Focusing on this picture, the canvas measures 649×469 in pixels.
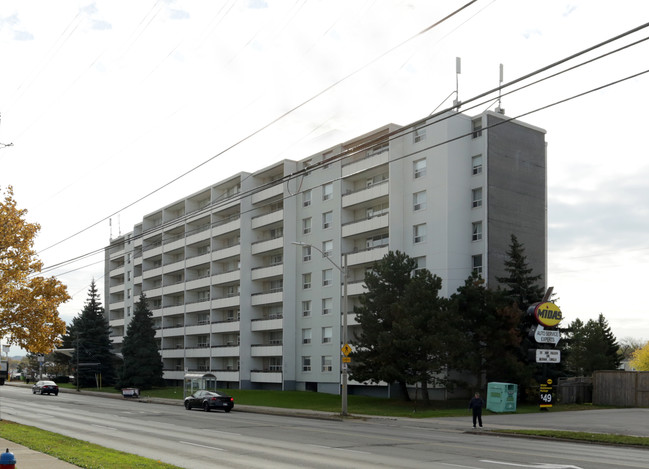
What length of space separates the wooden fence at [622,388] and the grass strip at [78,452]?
33774 millimetres

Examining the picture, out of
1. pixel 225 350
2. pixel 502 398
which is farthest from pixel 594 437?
pixel 225 350

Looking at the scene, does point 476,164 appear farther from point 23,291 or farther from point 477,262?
point 23,291

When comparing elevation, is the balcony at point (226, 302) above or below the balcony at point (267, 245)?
below

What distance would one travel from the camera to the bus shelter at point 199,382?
52.2m

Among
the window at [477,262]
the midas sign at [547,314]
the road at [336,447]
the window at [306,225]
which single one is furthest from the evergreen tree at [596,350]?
the road at [336,447]

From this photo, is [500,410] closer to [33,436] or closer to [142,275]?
[33,436]

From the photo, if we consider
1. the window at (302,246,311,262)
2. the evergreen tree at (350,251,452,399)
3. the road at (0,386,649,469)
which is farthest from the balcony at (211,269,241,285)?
the road at (0,386,649,469)

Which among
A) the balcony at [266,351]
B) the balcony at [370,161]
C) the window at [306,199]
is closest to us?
the balcony at [370,161]

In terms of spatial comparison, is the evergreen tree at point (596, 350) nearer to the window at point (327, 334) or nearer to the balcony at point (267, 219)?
the window at point (327, 334)

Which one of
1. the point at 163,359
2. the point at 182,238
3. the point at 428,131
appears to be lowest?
the point at 163,359

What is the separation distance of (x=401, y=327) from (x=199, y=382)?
1996cm

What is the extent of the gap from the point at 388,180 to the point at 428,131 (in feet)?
16.3

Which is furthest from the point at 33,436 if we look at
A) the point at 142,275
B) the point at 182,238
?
the point at 142,275

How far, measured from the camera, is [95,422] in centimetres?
3106
